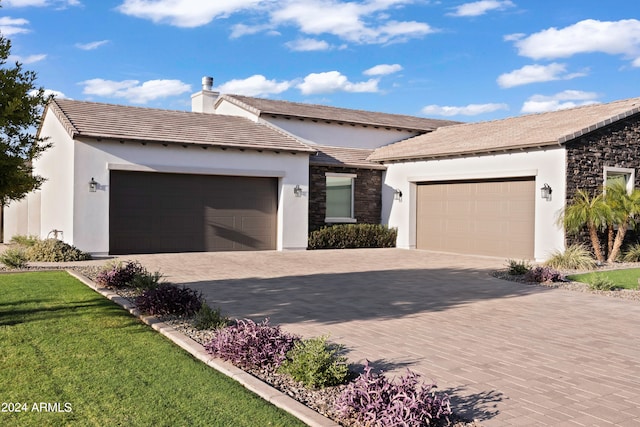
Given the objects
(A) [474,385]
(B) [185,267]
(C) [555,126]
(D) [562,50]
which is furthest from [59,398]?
(D) [562,50]

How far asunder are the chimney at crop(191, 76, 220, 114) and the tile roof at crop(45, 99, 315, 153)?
430 cm

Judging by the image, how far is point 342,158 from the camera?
2255 centimetres

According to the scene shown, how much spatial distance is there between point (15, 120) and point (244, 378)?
4910 millimetres

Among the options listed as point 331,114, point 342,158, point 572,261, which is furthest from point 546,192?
point 331,114

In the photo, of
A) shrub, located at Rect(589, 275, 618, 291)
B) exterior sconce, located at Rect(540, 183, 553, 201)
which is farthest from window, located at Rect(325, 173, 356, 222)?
shrub, located at Rect(589, 275, 618, 291)

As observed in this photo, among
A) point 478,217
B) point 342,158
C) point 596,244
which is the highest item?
point 342,158

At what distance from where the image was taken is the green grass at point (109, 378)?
441 centimetres

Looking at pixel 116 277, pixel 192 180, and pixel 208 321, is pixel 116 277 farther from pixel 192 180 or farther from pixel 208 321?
pixel 192 180

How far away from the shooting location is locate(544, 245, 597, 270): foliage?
1516 centimetres

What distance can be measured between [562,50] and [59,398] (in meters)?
22.4

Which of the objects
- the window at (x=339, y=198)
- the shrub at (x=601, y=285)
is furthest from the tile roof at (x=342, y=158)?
the shrub at (x=601, y=285)

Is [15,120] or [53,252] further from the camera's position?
[53,252]

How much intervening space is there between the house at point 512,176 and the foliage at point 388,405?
13.2m

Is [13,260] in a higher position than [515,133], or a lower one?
lower
